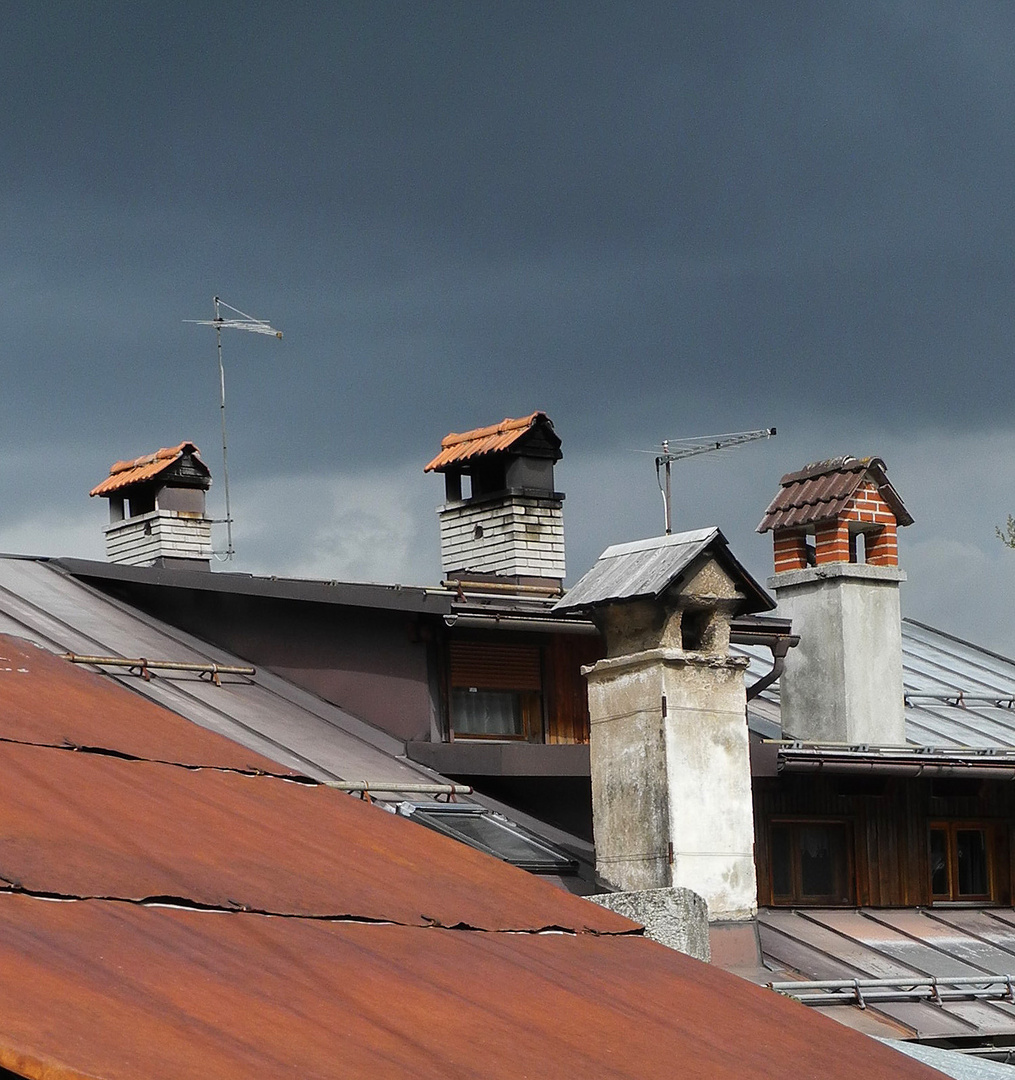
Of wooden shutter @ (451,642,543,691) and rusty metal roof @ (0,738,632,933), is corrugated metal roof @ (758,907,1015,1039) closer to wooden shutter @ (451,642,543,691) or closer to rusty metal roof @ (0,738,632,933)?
wooden shutter @ (451,642,543,691)

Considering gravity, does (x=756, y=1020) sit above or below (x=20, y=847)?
below

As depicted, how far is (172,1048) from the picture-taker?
3.86 m

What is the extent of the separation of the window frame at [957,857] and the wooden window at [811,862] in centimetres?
111

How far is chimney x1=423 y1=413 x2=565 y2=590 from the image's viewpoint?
19844mm

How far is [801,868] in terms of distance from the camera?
17.6 m

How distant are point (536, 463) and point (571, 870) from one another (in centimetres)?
787

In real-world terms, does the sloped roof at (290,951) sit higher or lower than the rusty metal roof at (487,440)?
lower

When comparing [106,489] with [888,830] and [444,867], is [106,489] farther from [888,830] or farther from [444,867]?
[444,867]

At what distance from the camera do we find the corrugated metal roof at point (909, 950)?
13.8 meters

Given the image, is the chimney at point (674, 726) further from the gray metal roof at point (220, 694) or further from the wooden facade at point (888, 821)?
the wooden facade at point (888, 821)

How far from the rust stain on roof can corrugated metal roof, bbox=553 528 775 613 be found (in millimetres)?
6390

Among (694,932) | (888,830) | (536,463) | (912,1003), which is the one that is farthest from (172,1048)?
(536,463)

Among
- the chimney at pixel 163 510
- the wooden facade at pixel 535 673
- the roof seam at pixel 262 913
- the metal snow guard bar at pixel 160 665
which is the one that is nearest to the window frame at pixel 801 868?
the wooden facade at pixel 535 673

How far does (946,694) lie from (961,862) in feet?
11.0
